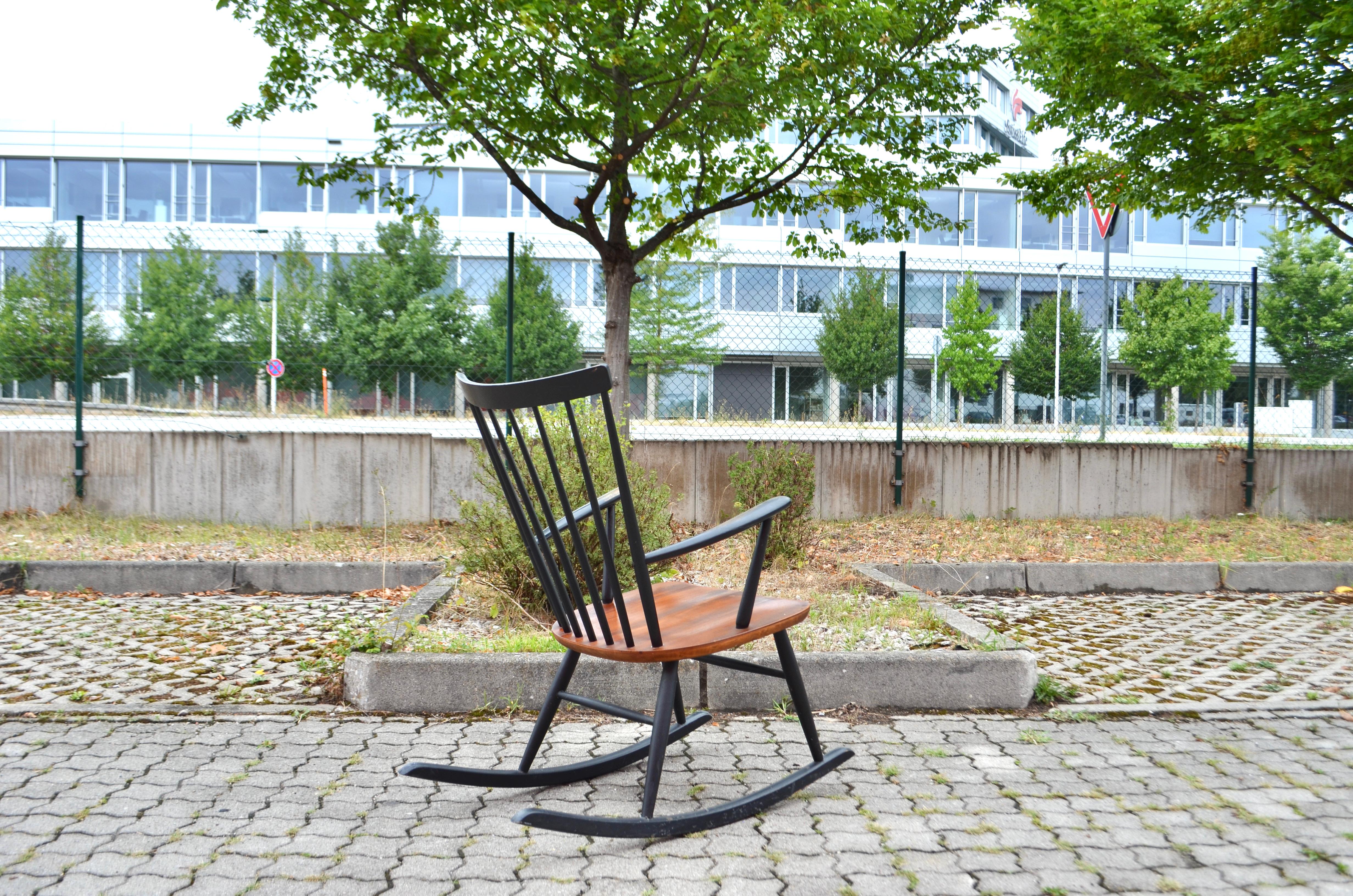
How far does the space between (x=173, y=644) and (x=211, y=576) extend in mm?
1567

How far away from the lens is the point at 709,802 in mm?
2650

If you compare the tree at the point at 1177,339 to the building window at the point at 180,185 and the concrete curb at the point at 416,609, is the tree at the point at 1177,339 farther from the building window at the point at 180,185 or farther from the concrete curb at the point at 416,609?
the building window at the point at 180,185

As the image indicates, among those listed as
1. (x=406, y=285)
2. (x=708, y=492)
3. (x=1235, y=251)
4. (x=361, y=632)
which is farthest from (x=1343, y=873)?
(x=1235, y=251)

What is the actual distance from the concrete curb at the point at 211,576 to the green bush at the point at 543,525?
115 cm

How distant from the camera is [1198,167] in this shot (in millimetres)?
8445

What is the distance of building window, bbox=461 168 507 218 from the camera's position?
3441cm

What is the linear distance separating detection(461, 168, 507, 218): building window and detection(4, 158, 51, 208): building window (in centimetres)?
1650

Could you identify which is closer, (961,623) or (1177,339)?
(961,623)

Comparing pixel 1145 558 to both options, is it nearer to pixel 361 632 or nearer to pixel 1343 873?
pixel 1343 873

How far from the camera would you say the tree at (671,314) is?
533 inches

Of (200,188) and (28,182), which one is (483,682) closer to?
(200,188)

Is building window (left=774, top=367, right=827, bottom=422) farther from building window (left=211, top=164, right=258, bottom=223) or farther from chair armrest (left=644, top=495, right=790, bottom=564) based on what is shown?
building window (left=211, top=164, right=258, bottom=223)

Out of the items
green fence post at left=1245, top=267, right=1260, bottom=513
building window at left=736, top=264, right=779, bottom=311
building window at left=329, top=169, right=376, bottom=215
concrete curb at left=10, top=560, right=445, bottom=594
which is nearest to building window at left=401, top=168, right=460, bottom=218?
building window at left=329, top=169, right=376, bottom=215

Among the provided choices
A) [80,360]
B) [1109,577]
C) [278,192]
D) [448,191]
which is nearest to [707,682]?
[1109,577]
